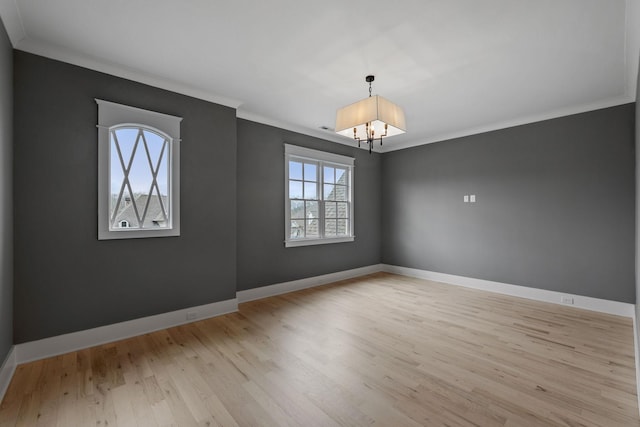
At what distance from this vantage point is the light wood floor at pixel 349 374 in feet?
6.10

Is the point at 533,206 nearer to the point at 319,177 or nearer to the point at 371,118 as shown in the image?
the point at 371,118

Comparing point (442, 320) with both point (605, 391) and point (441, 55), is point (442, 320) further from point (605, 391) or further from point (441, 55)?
point (441, 55)

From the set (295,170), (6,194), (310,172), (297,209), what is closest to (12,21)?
(6,194)

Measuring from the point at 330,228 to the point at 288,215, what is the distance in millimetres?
1098

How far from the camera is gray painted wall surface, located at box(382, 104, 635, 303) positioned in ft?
12.5

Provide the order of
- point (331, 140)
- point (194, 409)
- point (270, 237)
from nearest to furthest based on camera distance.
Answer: point (194, 409) → point (270, 237) → point (331, 140)

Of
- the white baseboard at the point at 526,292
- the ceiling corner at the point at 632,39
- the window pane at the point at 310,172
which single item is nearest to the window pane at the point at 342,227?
the window pane at the point at 310,172

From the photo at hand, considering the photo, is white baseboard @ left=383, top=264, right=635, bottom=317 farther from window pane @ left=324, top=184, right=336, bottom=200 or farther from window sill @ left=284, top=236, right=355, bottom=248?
window pane @ left=324, top=184, right=336, bottom=200

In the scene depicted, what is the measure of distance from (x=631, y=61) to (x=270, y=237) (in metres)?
4.61

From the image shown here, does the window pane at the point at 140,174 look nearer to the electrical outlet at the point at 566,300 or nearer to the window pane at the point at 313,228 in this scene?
the window pane at the point at 313,228

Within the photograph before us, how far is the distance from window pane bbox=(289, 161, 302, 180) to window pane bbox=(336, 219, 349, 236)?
132cm

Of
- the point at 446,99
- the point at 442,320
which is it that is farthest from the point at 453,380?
the point at 446,99

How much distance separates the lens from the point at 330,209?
5.61 metres

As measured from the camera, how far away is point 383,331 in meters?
3.21
